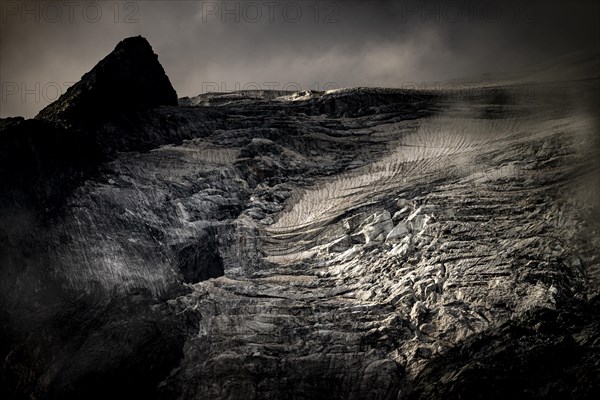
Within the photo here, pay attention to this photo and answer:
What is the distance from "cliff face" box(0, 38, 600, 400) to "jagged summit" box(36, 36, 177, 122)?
8.7 inches

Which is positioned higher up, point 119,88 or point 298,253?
Result: point 119,88

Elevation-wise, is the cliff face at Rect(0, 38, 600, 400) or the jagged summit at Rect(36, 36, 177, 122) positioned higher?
the jagged summit at Rect(36, 36, 177, 122)

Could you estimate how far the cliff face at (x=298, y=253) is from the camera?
99.1ft

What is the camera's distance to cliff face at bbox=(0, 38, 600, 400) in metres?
30.2

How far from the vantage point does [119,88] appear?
4672 centimetres

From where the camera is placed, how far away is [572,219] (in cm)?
3488

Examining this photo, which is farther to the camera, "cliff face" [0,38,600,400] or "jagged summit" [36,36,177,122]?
"jagged summit" [36,36,177,122]

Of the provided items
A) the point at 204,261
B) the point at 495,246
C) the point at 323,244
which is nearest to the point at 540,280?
the point at 495,246

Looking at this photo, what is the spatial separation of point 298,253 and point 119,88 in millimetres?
18473

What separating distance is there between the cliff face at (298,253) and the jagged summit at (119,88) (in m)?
0.22

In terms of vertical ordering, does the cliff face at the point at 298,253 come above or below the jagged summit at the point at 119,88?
below

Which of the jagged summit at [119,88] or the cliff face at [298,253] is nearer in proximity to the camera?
the cliff face at [298,253]

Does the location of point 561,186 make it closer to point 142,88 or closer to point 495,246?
point 495,246

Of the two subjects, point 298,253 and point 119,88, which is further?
point 119,88
